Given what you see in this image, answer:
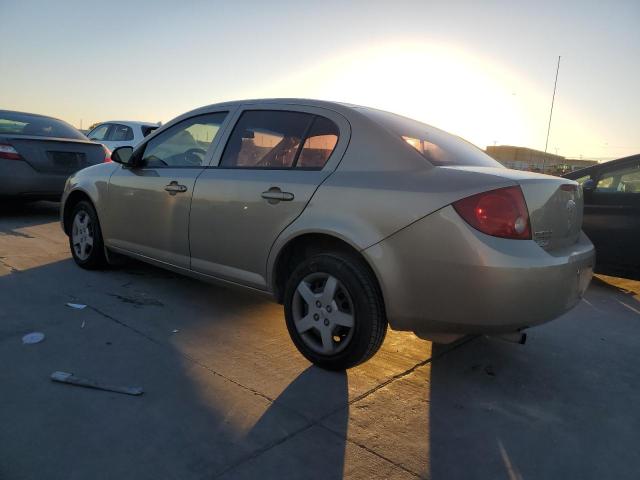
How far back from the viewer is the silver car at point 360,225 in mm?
2373

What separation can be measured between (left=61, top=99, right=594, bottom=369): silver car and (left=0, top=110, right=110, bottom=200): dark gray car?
12.9 feet

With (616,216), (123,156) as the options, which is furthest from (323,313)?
(616,216)

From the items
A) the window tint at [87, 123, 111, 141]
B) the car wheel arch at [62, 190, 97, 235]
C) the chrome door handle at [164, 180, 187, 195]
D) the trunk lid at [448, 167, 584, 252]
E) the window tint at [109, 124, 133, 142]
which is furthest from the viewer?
the window tint at [87, 123, 111, 141]

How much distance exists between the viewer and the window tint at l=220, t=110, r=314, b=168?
3.18 m

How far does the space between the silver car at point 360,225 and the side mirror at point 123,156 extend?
48cm

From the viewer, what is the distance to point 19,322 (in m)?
3.33

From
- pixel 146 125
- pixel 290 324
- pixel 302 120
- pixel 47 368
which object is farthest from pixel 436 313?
pixel 146 125

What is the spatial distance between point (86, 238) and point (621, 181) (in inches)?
217

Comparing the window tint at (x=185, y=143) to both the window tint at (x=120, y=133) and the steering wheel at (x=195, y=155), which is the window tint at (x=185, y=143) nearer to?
the steering wheel at (x=195, y=155)

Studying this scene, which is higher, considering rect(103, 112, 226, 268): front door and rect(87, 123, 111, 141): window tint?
rect(87, 123, 111, 141): window tint

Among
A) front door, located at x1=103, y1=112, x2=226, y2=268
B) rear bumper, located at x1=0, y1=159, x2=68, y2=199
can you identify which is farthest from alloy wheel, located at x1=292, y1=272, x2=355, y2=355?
rear bumper, located at x1=0, y1=159, x2=68, y2=199

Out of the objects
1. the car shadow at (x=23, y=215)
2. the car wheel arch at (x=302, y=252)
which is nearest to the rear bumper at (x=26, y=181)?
the car shadow at (x=23, y=215)

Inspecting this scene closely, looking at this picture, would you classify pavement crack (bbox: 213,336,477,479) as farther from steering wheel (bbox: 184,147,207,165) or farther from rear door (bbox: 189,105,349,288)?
steering wheel (bbox: 184,147,207,165)

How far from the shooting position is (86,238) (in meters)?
4.71
